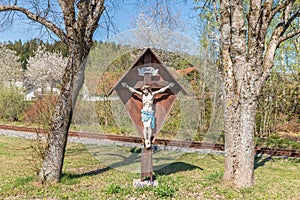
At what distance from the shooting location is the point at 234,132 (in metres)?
5.48

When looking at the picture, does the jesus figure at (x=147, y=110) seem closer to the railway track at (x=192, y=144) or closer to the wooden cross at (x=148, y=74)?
the wooden cross at (x=148, y=74)

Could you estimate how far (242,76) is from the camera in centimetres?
547

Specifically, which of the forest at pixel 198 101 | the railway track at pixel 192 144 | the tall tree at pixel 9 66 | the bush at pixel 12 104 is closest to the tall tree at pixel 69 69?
the forest at pixel 198 101

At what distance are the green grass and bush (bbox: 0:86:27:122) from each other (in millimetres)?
11755

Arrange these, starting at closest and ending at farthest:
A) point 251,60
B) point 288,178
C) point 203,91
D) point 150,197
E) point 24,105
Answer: point 150,197, point 251,60, point 288,178, point 203,91, point 24,105

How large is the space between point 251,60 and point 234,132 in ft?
4.78

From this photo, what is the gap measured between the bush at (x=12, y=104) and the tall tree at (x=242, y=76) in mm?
18150

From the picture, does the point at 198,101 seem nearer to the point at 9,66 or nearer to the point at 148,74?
the point at 148,74

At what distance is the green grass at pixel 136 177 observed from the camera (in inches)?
192

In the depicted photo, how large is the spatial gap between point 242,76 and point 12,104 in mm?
19052

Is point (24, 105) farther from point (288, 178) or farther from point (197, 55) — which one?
point (288, 178)

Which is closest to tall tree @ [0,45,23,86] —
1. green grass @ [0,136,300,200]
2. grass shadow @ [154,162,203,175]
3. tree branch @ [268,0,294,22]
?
green grass @ [0,136,300,200]

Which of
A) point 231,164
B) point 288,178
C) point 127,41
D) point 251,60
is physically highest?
point 127,41

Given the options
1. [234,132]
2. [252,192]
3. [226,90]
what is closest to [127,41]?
[226,90]
